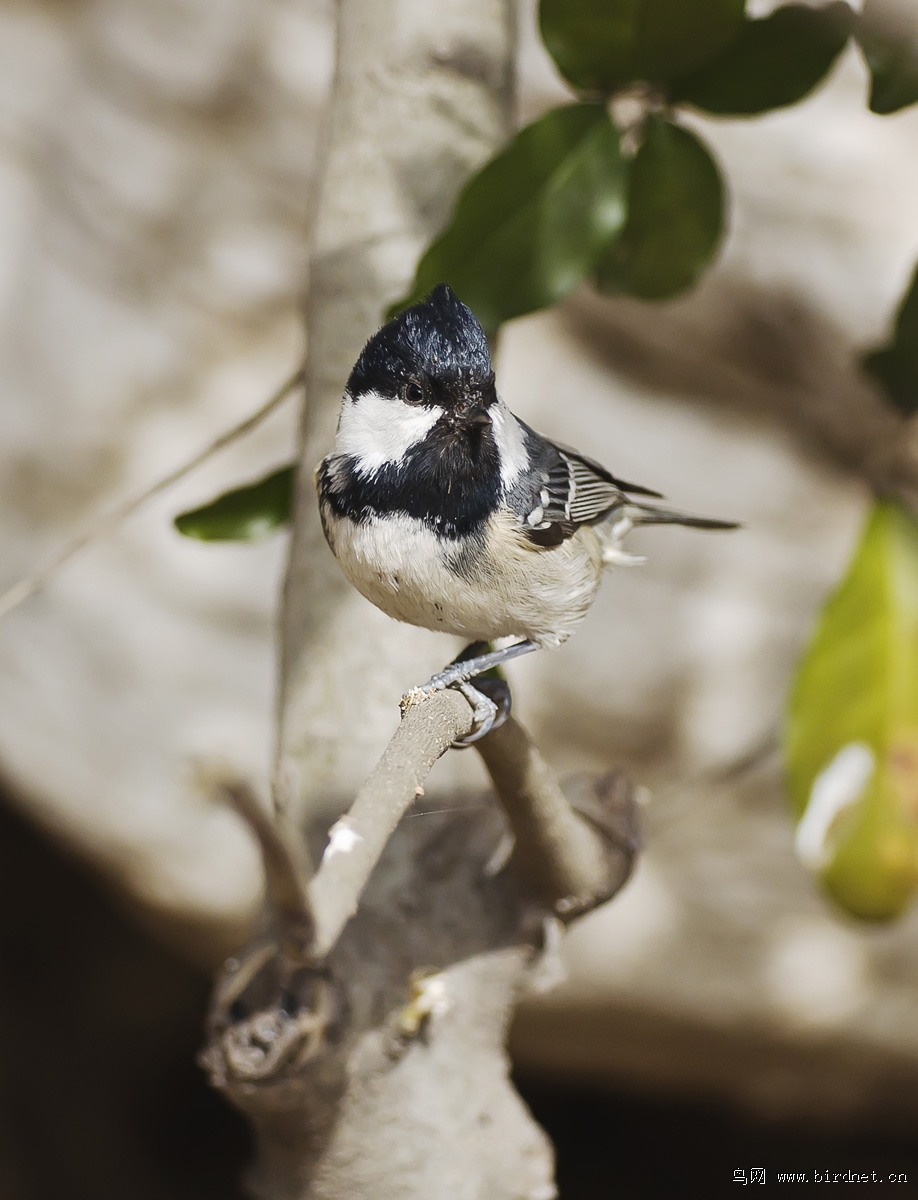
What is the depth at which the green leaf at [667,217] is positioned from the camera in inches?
58.1

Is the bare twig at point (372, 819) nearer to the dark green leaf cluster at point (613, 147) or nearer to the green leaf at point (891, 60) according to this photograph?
the dark green leaf cluster at point (613, 147)

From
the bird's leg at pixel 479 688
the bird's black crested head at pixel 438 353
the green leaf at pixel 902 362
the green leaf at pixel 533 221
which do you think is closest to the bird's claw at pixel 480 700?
the bird's leg at pixel 479 688

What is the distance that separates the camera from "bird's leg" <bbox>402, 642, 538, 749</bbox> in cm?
104

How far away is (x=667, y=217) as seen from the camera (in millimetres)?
1511

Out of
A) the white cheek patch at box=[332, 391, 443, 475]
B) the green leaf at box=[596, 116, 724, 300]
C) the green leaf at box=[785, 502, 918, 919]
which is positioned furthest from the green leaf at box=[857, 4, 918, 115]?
the green leaf at box=[785, 502, 918, 919]

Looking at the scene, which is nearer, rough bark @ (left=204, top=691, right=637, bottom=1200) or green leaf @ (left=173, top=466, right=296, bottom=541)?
rough bark @ (left=204, top=691, right=637, bottom=1200)

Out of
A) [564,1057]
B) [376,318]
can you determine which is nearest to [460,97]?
[376,318]

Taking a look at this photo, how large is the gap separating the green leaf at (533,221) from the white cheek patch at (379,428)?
30cm

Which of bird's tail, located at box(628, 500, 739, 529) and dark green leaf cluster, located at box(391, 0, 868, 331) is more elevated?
dark green leaf cluster, located at box(391, 0, 868, 331)

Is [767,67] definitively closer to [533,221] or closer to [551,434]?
[533,221]

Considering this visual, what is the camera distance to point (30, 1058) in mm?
3080

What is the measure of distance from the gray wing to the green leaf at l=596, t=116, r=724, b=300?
355 mm

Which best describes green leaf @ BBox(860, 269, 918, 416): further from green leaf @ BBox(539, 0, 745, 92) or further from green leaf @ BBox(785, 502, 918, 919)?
green leaf @ BBox(539, 0, 745, 92)

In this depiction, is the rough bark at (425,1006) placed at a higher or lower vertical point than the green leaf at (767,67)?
lower
